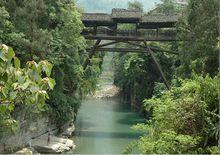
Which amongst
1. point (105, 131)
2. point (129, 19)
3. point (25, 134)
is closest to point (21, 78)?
point (25, 134)

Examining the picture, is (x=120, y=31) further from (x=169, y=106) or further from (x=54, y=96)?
(x=169, y=106)

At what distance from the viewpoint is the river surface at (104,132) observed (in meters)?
16.5

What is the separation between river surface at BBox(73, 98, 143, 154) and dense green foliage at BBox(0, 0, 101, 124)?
1.49 meters

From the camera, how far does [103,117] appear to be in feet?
88.0

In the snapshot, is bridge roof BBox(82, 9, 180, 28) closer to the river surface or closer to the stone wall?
the river surface

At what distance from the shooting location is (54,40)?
1611 centimetres

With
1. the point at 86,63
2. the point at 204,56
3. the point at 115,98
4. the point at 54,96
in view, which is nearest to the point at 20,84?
the point at 204,56

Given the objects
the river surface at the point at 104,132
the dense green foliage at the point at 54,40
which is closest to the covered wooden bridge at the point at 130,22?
the dense green foliage at the point at 54,40

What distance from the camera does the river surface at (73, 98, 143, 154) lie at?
1655 cm

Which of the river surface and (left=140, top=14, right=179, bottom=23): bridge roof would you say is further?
(left=140, top=14, right=179, bottom=23): bridge roof

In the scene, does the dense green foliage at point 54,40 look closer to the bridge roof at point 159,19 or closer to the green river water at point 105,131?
the green river water at point 105,131

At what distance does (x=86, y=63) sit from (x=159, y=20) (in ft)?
13.0

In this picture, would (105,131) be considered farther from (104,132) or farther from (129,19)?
(129,19)

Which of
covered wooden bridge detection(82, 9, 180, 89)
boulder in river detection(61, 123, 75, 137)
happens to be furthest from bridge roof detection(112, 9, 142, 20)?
boulder in river detection(61, 123, 75, 137)
